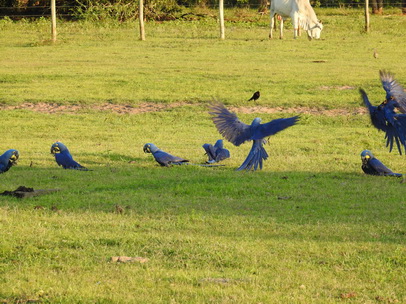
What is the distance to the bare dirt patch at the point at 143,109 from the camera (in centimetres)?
1764

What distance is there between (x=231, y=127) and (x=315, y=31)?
17541 millimetres

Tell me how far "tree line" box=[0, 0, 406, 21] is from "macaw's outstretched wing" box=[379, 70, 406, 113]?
2252 centimetres

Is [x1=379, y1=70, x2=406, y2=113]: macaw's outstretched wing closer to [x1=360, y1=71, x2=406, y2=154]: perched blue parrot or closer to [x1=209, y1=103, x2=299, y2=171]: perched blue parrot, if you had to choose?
[x1=360, y1=71, x2=406, y2=154]: perched blue parrot

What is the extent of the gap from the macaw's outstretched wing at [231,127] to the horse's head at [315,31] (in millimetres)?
17253

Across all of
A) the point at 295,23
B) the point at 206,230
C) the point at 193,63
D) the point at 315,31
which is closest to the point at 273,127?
the point at 206,230

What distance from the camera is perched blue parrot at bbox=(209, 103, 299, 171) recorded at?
35.2 feet

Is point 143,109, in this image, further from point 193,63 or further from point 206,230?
point 206,230

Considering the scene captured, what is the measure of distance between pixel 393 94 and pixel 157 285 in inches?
240

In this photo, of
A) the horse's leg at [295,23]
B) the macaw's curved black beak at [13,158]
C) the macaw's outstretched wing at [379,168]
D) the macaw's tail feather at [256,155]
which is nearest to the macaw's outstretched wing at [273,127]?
the macaw's tail feather at [256,155]

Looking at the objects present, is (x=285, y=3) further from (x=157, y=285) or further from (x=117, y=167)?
(x=157, y=285)

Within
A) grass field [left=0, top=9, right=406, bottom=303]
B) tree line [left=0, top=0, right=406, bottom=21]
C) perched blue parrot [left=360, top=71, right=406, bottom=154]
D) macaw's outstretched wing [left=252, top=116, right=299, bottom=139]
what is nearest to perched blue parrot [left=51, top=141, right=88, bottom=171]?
grass field [left=0, top=9, right=406, bottom=303]

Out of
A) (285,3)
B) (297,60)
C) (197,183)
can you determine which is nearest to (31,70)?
(297,60)

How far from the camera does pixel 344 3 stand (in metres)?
38.2

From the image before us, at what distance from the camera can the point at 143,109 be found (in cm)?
1812
